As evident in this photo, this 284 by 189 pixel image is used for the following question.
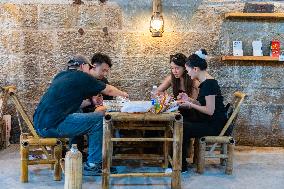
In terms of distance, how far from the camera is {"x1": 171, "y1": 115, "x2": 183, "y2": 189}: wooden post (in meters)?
4.71

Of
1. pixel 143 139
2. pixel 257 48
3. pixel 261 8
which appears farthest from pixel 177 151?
pixel 261 8

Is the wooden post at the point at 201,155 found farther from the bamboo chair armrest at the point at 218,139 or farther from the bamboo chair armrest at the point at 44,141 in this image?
the bamboo chair armrest at the point at 44,141

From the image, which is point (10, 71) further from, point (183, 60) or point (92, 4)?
point (183, 60)

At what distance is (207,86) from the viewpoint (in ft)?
17.7

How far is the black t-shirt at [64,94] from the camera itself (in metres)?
5.03

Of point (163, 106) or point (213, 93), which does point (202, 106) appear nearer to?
point (213, 93)

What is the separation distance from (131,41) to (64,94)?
2070mm

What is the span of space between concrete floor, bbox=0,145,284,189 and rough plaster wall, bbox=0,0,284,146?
3.71 ft

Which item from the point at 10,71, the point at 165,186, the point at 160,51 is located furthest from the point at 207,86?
the point at 10,71

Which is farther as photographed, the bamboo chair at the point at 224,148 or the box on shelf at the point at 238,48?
the box on shelf at the point at 238,48

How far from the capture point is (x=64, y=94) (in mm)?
5043

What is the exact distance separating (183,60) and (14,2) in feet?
8.14

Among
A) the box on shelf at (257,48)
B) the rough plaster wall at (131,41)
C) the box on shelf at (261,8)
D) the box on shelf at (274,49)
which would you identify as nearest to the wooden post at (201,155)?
the rough plaster wall at (131,41)

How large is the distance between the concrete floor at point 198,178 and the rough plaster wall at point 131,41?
1.13m
